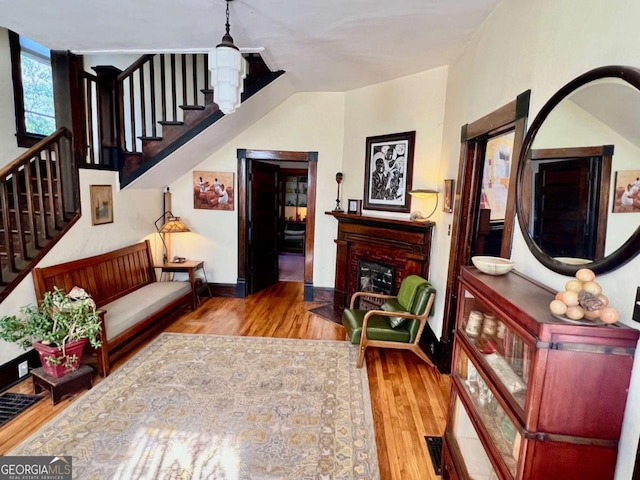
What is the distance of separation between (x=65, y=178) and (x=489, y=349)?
150 inches

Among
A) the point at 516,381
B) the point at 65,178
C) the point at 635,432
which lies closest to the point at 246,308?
the point at 65,178

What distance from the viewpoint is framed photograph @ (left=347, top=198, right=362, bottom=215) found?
4.45 m

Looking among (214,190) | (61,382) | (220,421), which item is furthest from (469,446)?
(214,190)

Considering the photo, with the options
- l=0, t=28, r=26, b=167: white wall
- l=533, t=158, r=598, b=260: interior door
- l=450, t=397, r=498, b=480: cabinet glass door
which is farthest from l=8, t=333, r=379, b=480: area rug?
l=0, t=28, r=26, b=167: white wall

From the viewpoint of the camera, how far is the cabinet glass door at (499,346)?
4.22 ft

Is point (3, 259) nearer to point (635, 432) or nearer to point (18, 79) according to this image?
point (18, 79)

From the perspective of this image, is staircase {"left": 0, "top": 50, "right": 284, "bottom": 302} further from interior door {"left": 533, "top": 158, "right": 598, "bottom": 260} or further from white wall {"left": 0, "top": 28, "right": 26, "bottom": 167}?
interior door {"left": 533, "top": 158, "right": 598, "bottom": 260}

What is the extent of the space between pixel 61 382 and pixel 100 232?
1667 mm

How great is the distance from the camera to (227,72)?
2211 mm

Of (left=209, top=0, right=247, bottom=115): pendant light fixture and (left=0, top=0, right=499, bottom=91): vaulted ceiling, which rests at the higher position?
(left=0, top=0, right=499, bottom=91): vaulted ceiling

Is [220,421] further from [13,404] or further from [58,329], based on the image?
[13,404]

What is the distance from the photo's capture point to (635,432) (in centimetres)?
108

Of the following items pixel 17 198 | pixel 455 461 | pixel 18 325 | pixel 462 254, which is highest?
pixel 17 198

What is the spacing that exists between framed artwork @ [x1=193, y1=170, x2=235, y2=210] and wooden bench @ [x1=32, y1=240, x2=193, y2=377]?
105cm
